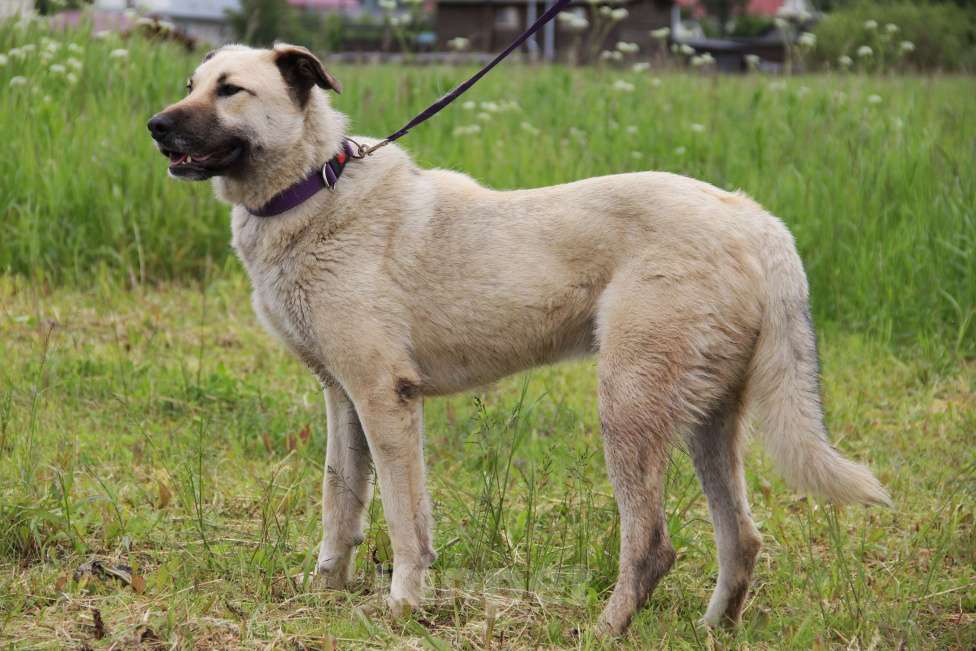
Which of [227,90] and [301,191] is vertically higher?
[227,90]

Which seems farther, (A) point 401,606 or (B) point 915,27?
(B) point 915,27

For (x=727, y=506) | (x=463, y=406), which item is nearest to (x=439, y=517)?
(x=727, y=506)

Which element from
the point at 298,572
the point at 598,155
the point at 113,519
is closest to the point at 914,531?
the point at 298,572

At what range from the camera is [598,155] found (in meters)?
7.21

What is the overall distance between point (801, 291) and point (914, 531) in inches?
53.7

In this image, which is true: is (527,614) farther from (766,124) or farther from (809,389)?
(766,124)

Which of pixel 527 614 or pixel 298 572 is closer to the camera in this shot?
pixel 527 614

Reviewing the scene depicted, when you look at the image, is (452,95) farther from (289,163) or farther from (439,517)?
(439,517)

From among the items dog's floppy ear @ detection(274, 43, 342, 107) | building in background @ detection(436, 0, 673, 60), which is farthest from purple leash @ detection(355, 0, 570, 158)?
building in background @ detection(436, 0, 673, 60)

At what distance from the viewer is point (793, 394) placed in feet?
9.68

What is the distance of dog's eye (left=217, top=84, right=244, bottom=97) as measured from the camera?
337 centimetres

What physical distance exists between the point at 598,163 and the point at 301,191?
4.05 m

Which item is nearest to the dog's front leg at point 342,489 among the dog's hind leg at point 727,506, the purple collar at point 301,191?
the purple collar at point 301,191

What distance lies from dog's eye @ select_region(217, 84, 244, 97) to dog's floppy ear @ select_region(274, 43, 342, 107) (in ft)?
0.55
